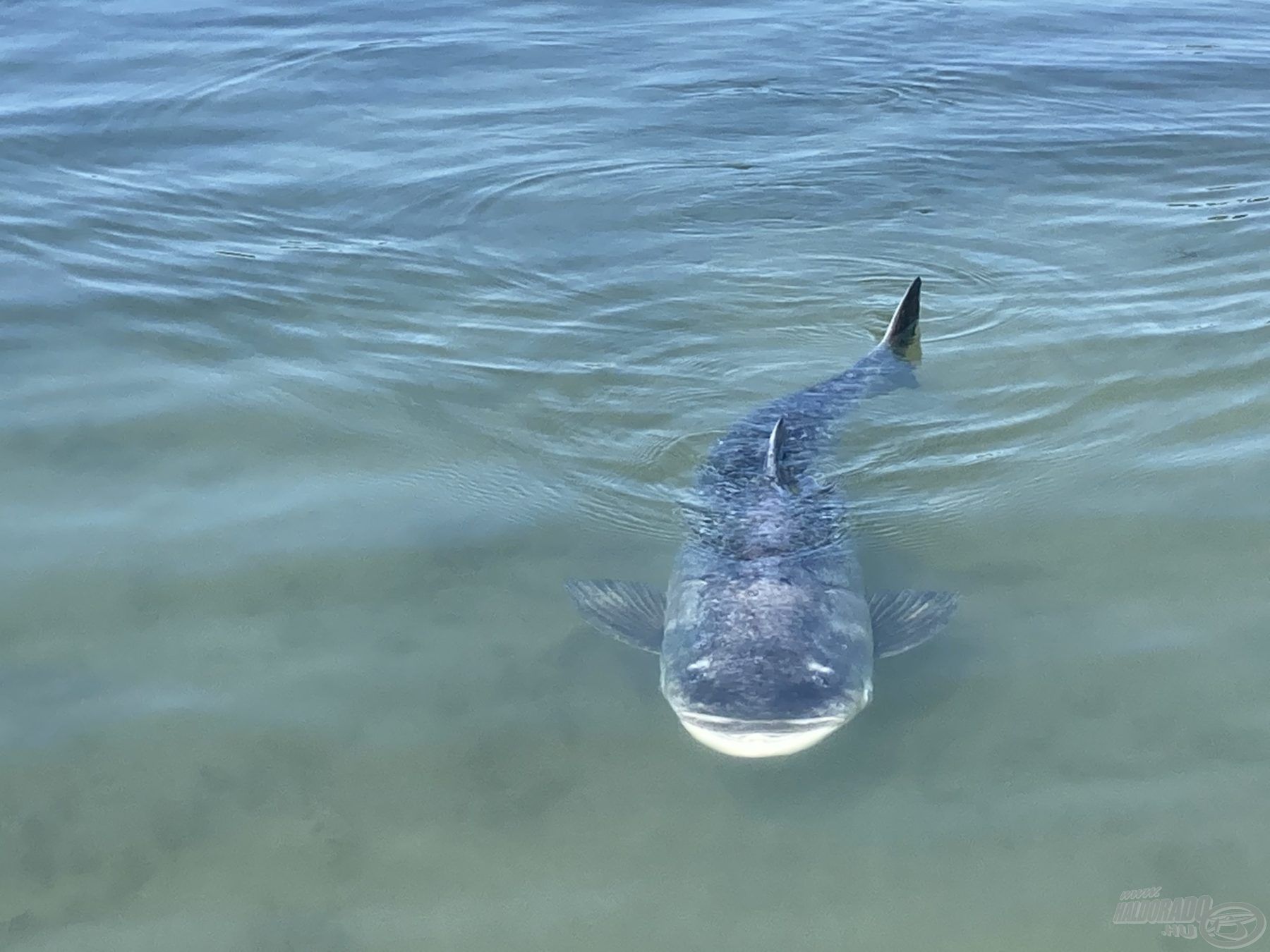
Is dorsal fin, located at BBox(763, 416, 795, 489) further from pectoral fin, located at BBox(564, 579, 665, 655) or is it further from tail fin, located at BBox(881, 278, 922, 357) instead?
tail fin, located at BBox(881, 278, 922, 357)

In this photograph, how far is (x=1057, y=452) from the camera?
273 inches

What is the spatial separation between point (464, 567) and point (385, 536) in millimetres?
488

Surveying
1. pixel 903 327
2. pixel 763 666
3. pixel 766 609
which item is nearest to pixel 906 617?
pixel 766 609

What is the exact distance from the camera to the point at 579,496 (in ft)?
21.9

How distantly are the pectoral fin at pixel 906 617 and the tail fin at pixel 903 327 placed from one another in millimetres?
2756

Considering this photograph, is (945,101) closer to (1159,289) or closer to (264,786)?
(1159,289)

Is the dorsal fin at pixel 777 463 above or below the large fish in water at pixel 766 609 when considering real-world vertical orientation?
above

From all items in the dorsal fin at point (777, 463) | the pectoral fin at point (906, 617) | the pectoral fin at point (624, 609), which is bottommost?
the pectoral fin at point (906, 617)

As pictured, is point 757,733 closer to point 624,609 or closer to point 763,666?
point 763,666

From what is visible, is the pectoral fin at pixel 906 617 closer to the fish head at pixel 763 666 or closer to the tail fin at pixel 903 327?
the fish head at pixel 763 666

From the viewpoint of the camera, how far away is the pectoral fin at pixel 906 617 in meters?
5.39

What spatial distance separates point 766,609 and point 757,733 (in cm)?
90

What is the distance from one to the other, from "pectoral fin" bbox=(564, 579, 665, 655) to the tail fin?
123 inches

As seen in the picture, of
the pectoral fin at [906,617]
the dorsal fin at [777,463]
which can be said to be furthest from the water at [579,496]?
the dorsal fin at [777,463]
